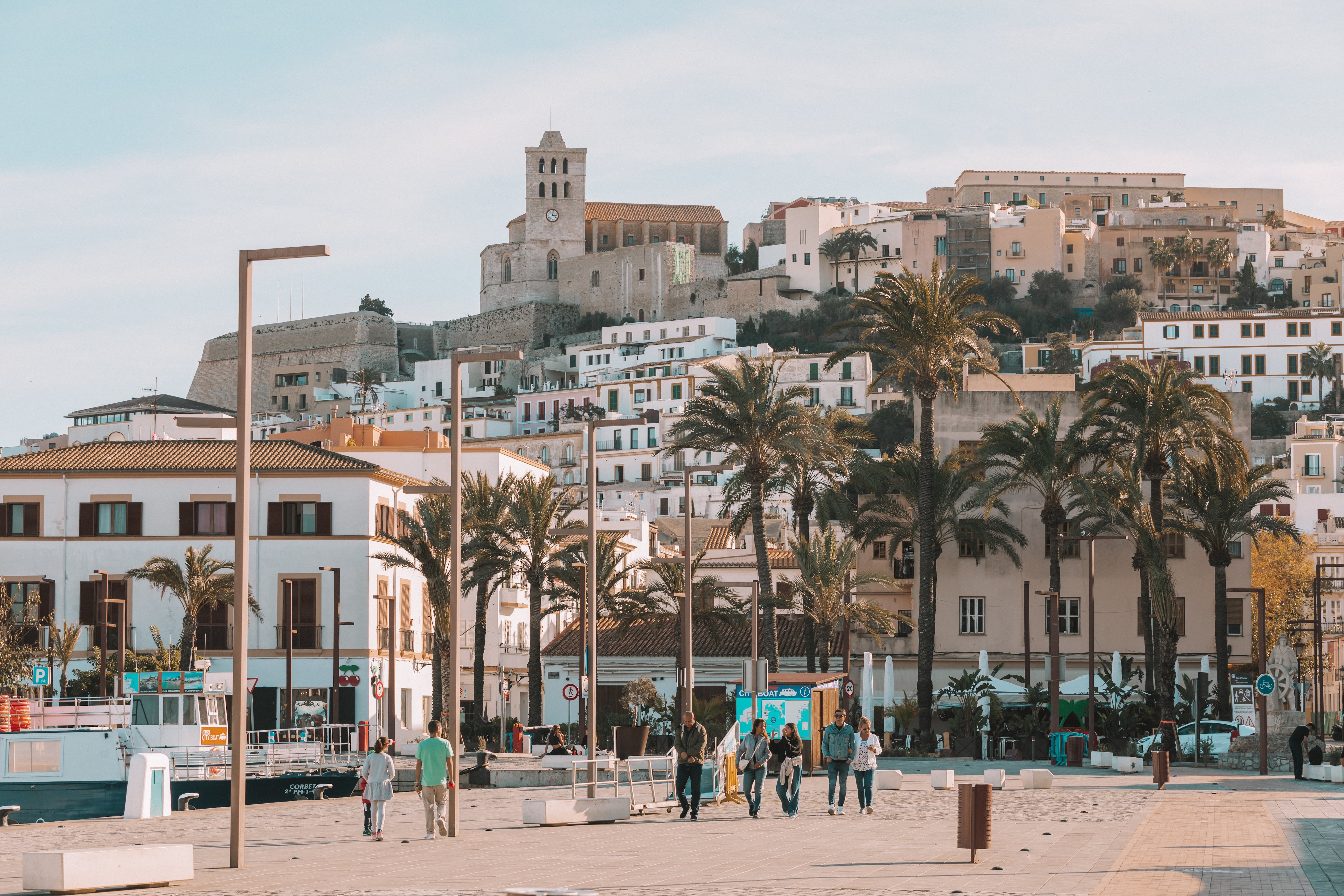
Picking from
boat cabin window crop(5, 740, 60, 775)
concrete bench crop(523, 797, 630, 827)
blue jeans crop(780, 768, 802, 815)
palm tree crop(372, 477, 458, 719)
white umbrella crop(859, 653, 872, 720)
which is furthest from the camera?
white umbrella crop(859, 653, 872, 720)

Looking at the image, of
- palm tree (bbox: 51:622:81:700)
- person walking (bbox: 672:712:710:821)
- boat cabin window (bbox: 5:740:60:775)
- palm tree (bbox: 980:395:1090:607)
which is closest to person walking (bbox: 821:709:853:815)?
person walking (bbox: 672:712:710:821)

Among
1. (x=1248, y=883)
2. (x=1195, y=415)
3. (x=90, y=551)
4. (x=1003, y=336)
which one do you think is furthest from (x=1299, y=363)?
(x=1248, y=883)

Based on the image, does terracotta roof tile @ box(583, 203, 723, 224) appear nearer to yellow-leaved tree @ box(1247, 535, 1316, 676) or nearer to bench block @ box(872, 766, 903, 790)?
yellow-leaved tree @ box(1247, 535, 1316, 676)

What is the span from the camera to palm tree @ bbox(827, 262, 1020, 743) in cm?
5016

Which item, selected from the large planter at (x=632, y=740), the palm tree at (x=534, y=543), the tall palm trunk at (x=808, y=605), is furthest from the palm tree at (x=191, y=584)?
the large planter at (x=632, y=740)

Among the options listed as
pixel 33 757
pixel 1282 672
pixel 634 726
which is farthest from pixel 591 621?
pixel 1282 672

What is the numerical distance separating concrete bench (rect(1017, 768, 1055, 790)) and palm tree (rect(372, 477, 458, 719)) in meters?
21.8

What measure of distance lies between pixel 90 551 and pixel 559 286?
132788 millimetres

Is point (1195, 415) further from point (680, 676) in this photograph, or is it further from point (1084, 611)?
point (680, 676)

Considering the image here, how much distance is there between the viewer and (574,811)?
24.2 meters

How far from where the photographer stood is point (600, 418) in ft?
454

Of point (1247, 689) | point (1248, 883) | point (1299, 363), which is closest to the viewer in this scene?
point (1248, 883)

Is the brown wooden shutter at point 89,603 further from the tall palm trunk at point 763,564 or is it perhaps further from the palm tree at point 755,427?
the tall palm trunk at point 763,564

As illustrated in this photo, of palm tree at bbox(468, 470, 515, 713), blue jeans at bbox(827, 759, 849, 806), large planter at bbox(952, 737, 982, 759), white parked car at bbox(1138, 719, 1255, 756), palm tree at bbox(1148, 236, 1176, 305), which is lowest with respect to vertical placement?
large planter at bbox(952, 737, 982, 759)
